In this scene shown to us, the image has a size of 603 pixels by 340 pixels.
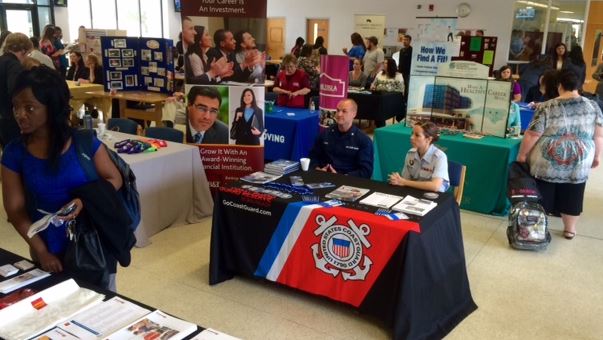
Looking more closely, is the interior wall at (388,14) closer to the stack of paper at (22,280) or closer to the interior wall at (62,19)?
the interior wall at (62,19)

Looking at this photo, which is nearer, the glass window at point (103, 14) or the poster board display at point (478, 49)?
the poster board display at point (478, 49)

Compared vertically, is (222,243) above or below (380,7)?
below

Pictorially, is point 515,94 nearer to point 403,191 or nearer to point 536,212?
point 536,212

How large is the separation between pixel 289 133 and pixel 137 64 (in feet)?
9.35

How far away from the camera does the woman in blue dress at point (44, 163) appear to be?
5.59ft

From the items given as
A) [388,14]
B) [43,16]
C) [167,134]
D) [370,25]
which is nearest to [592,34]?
[388,14]

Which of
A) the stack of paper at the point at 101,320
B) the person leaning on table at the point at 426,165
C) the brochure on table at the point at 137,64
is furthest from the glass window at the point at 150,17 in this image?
the stack of paper at the point at 101,320

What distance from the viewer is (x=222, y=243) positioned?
3.29 m

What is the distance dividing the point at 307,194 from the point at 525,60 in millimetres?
9886

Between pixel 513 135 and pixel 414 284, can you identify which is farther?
pixel 513 135

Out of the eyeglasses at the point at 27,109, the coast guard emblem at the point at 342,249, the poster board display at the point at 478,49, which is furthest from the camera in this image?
the poster board display at the point at 478,49

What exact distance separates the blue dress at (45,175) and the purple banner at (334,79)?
4026mm

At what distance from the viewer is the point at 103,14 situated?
1501 centimetres

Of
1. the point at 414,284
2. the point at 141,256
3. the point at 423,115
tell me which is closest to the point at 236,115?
the point at 141,256
